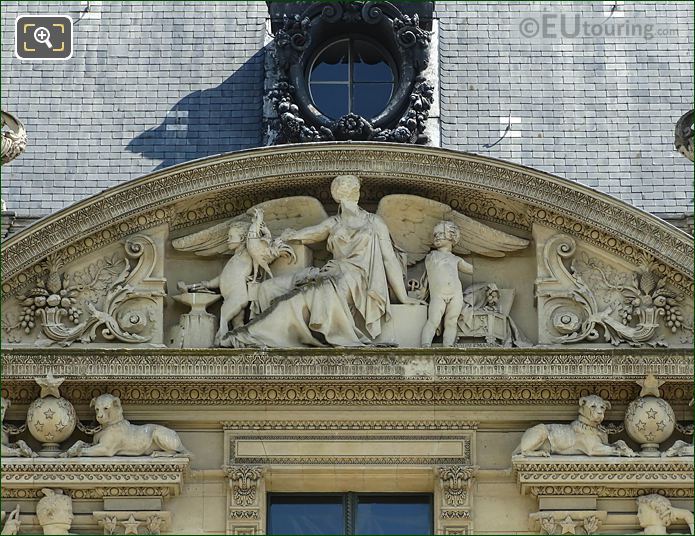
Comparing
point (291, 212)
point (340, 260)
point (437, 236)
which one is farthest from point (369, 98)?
Result: point (340, 260)

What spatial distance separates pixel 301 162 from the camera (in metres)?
23.7

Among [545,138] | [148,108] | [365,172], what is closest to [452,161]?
[365,172]

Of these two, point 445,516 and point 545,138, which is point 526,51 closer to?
point 545,138

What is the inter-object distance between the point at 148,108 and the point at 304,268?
11.1ft

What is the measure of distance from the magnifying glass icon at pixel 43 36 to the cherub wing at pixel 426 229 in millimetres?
5145

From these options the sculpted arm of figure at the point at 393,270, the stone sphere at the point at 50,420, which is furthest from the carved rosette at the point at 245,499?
the sculpted arm of figure at the point at 393,270

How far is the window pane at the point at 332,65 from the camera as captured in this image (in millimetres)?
25750

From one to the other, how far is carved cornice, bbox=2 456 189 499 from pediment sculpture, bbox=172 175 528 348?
1346 mm

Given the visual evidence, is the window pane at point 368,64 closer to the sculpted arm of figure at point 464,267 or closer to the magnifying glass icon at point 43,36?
the sculpted arm of figure at point 464,267

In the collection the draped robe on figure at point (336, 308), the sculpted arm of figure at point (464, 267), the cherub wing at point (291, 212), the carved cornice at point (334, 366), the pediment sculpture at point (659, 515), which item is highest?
the cherub wing at point (291, 212)

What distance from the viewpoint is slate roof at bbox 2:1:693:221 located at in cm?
2542

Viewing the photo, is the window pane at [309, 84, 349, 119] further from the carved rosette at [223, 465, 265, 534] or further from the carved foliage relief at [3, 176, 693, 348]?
the carved rosette at [223, 465, 265, 534]

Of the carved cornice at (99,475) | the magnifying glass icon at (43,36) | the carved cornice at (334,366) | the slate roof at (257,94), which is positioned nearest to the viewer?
the carved cornice at (99,475)

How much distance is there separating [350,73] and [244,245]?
2.88 m
